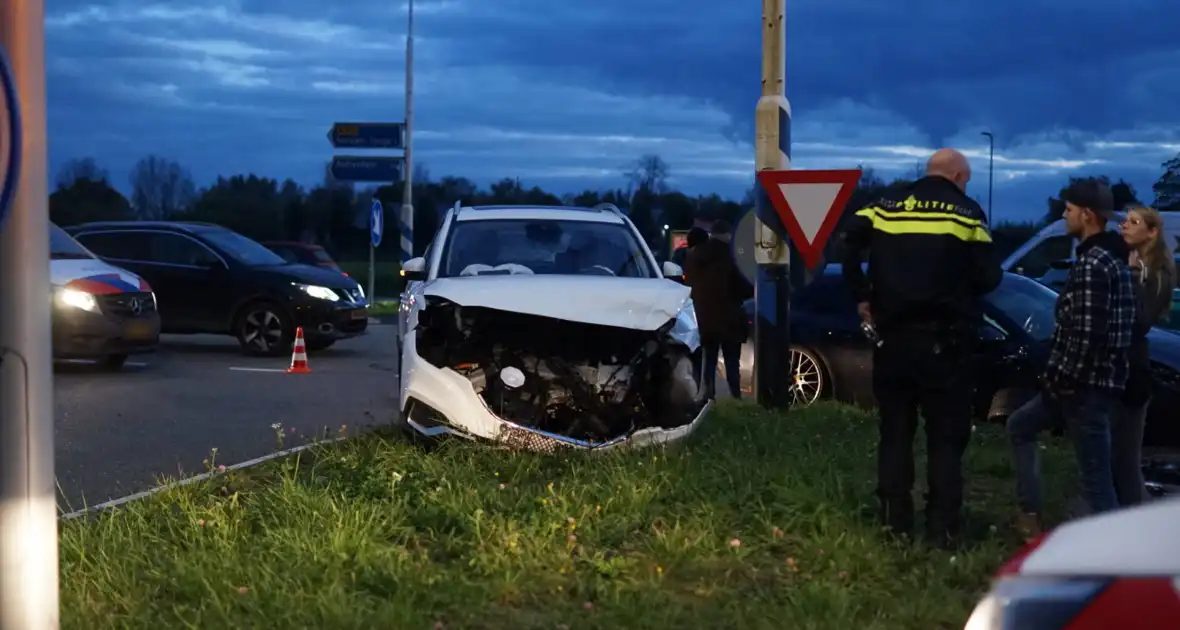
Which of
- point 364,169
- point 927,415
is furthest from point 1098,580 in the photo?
point 364,169

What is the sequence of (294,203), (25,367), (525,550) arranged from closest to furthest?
(25,367) → (525,550) → (294,203)

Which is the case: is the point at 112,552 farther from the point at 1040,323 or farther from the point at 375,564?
the point at 1040,323

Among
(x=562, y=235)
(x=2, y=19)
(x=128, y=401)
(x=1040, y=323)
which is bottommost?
(x=128, y=401)

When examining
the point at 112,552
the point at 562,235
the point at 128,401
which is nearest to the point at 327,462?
the point at 112,552

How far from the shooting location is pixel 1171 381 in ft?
30.3

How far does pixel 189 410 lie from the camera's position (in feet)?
38.3

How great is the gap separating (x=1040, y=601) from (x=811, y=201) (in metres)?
7.14

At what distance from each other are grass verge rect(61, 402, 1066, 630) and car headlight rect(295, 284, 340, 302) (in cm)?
984

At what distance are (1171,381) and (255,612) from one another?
671cm

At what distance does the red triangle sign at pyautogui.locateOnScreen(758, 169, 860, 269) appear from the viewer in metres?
9.22

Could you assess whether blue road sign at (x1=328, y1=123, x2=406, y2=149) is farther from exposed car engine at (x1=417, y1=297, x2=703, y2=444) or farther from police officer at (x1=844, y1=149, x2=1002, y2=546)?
police officer at (x1=844, y1=149, x2=1002, y2=546)

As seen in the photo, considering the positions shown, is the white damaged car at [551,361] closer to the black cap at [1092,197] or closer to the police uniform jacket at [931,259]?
the police uniform jacket at [931,259]

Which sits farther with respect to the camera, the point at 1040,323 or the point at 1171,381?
the point at 1040,323

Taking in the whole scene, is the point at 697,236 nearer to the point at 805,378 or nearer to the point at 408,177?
the point at 805,378
